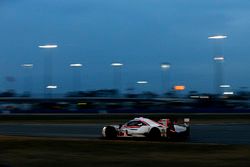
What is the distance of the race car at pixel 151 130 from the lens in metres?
21.6

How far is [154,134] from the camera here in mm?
21938

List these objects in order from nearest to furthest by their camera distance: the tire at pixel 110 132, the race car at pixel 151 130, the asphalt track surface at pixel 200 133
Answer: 1. the race car at pixel 151 130
2. the asphalt track surface at pixel 200 133
3. the tire at pixel 110 132

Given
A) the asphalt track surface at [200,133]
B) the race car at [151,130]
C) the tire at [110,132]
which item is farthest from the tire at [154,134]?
the tire at [110,132]

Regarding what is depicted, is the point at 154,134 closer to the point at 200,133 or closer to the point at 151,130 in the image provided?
the point at 151,130

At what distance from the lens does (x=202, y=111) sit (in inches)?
2119

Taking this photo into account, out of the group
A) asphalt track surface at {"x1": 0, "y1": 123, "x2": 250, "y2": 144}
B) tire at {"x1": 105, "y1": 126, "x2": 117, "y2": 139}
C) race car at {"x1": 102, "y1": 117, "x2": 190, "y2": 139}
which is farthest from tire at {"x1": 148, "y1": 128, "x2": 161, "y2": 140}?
tire at {"x1": 105, "y1": 126, "x2": 117, "y2": 139}

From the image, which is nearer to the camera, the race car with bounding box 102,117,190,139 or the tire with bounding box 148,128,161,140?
the race car with bounding box 102,117,190,139

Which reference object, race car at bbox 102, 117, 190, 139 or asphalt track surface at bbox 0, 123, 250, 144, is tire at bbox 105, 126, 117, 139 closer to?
race car at bbox 102, 117, 190, 139

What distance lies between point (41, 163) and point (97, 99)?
6539cm

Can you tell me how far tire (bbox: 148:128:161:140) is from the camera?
2183 centimetres

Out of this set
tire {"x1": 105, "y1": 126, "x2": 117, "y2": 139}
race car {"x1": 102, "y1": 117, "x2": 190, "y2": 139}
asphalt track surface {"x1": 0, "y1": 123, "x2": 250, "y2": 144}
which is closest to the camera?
race car {"x1": 102, "y1": 117, "x2": 190, "y2": 139}

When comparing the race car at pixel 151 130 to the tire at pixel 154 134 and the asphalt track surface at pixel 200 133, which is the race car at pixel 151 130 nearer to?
the tire at pixel 154 134

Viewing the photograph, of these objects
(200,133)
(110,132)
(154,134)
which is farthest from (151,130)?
(200,133)

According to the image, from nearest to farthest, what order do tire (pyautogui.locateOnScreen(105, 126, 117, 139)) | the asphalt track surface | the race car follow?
the race car, the asphalt track surface, tire (pyautogui.locateOnScreen(105, 126, 117, 139))
